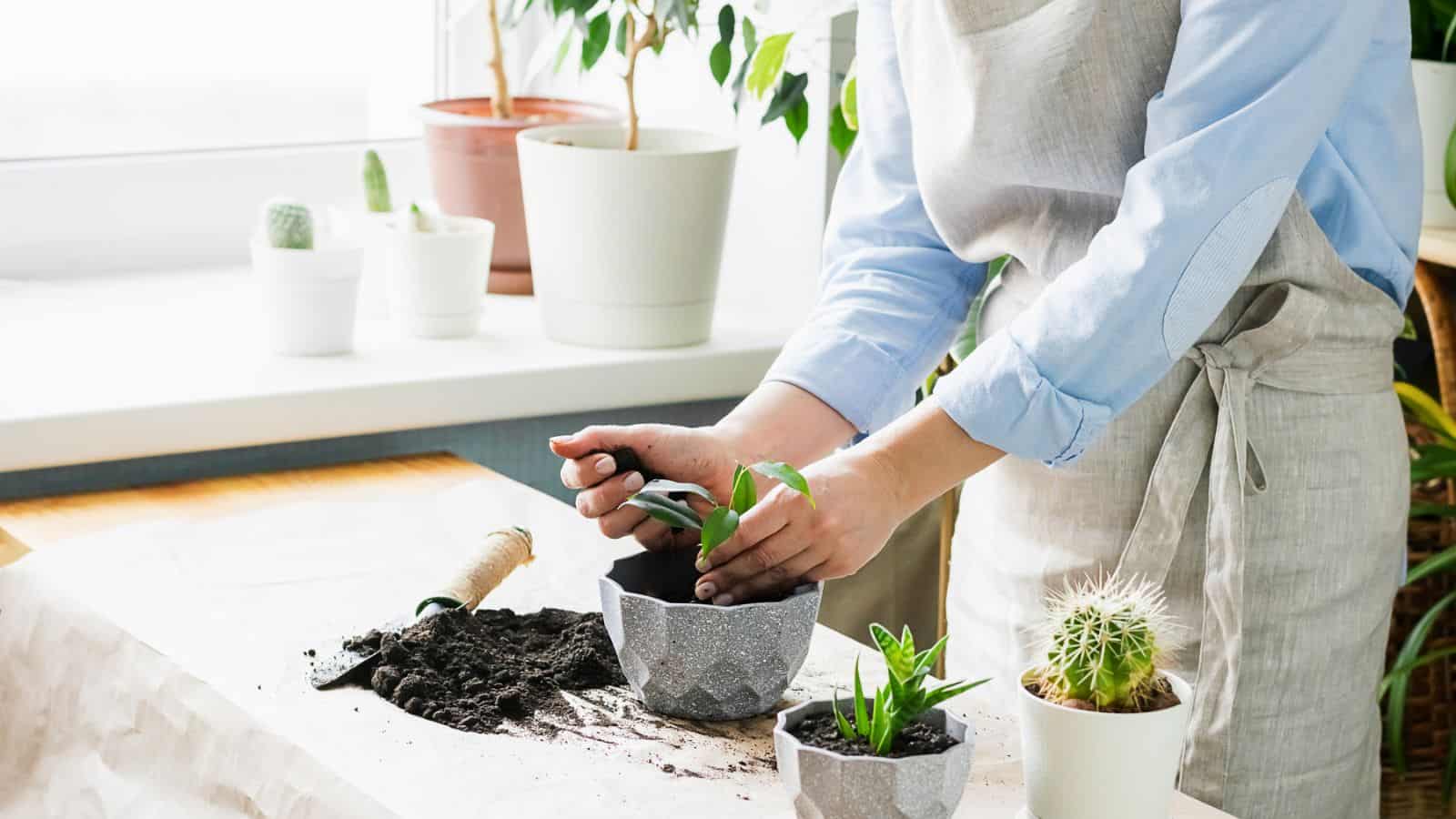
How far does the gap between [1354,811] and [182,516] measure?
964mm

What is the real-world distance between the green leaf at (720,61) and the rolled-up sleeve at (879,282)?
1.40 ft

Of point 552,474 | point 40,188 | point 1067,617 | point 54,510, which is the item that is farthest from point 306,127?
point 1067,617

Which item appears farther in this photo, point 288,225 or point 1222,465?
point 288,225

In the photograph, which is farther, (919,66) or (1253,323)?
(919,66)

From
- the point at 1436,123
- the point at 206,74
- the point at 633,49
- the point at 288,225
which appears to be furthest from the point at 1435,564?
the point at 206,74

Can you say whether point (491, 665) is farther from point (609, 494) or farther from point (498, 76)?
point (498, 76)

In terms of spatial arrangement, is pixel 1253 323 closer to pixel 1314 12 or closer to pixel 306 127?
pixel 1314 12

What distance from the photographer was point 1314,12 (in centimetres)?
101

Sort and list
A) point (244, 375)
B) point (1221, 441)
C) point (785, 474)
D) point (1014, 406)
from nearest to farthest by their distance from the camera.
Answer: point (785, 474) < point (1014, 406) < point (1221, 441) < point (244, 375)

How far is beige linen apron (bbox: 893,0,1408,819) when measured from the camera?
3.78 ft

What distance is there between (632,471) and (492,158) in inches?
36.2

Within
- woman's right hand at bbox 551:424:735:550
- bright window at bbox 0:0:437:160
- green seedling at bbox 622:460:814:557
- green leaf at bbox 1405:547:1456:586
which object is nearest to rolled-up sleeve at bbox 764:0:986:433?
woman's right hand at bbox 551:424:735:550

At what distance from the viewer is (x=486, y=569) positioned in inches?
47.2

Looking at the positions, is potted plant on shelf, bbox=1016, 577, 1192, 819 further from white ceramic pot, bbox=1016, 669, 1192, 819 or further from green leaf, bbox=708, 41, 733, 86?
green leaf, bbox=708, 41, 733, 86
